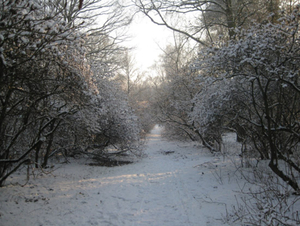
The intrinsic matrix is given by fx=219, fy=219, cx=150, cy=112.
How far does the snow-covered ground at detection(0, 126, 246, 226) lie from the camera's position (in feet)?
15.5

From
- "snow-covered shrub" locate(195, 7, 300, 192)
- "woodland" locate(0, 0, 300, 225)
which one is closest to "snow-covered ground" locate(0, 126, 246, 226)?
"woodland" locate(0, 0, 300, 225)

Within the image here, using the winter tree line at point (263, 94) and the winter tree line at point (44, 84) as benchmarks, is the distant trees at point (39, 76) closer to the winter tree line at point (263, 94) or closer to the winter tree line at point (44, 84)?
the winter tree line at point (44, 84)

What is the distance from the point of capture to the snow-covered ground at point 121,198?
4.72m

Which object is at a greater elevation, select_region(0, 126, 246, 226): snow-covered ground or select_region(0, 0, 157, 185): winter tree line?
select_region(0, 0, 157, 185): winter tree line

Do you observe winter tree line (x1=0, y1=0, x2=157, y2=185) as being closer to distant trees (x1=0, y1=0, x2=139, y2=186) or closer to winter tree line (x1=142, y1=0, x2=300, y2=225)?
distant trees (x1=0, y1=0, x2=139, y2=186)

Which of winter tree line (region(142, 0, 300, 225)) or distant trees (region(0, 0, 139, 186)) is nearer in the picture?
distant trees (region(0, 0, 139, 186))

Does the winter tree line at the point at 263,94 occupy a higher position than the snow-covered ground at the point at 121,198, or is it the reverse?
the winter tree line at the point at 263,94

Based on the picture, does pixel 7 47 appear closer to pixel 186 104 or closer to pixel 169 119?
pixel 186 104

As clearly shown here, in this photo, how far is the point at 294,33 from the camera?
14.9ft

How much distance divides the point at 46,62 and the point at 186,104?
1147cm

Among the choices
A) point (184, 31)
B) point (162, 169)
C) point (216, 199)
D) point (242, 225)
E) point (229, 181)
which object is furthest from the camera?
point (184, 31)

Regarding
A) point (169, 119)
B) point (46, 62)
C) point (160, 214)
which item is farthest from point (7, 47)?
point (169, 119)

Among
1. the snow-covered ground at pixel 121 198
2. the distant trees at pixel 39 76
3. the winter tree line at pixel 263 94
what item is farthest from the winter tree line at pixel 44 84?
the winter tree line at pixel 263 94

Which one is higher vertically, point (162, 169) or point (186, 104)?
point (186, 104)
